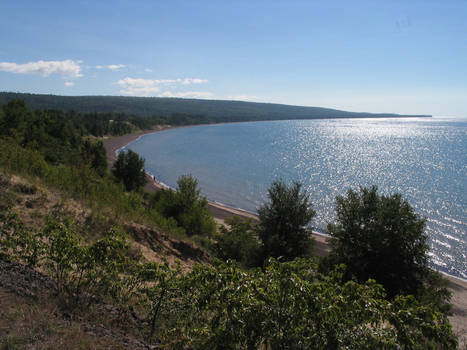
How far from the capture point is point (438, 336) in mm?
3551

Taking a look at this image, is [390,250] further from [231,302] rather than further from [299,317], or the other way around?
[231,302]

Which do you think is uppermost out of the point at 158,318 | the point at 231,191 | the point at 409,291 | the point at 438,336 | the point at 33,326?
the point at 438,336

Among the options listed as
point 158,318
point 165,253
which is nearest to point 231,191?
point 165,253

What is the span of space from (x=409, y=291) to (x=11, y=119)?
145 ft

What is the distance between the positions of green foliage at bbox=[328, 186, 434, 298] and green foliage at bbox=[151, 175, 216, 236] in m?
10.4

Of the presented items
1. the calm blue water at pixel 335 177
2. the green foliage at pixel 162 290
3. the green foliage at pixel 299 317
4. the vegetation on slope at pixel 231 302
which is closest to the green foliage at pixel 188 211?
the vegetation on slope at pixel 231 302

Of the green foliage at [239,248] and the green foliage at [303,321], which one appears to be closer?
the green foliage at [303,321]

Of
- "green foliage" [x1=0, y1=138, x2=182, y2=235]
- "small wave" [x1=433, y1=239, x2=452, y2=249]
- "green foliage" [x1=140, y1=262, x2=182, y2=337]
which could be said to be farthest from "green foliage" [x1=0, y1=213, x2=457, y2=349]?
"small wave" [x1=433, y1=239, x2=452, y2=249]

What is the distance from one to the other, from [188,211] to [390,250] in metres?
14.5

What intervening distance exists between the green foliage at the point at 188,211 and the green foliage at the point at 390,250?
10433mm

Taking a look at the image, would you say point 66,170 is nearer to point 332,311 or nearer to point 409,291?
point 332,311

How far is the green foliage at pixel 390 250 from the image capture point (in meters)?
14.3

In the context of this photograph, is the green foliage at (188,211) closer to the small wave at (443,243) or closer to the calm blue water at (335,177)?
the calm blue water at (335,177)

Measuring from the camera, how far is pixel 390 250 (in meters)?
14.4
